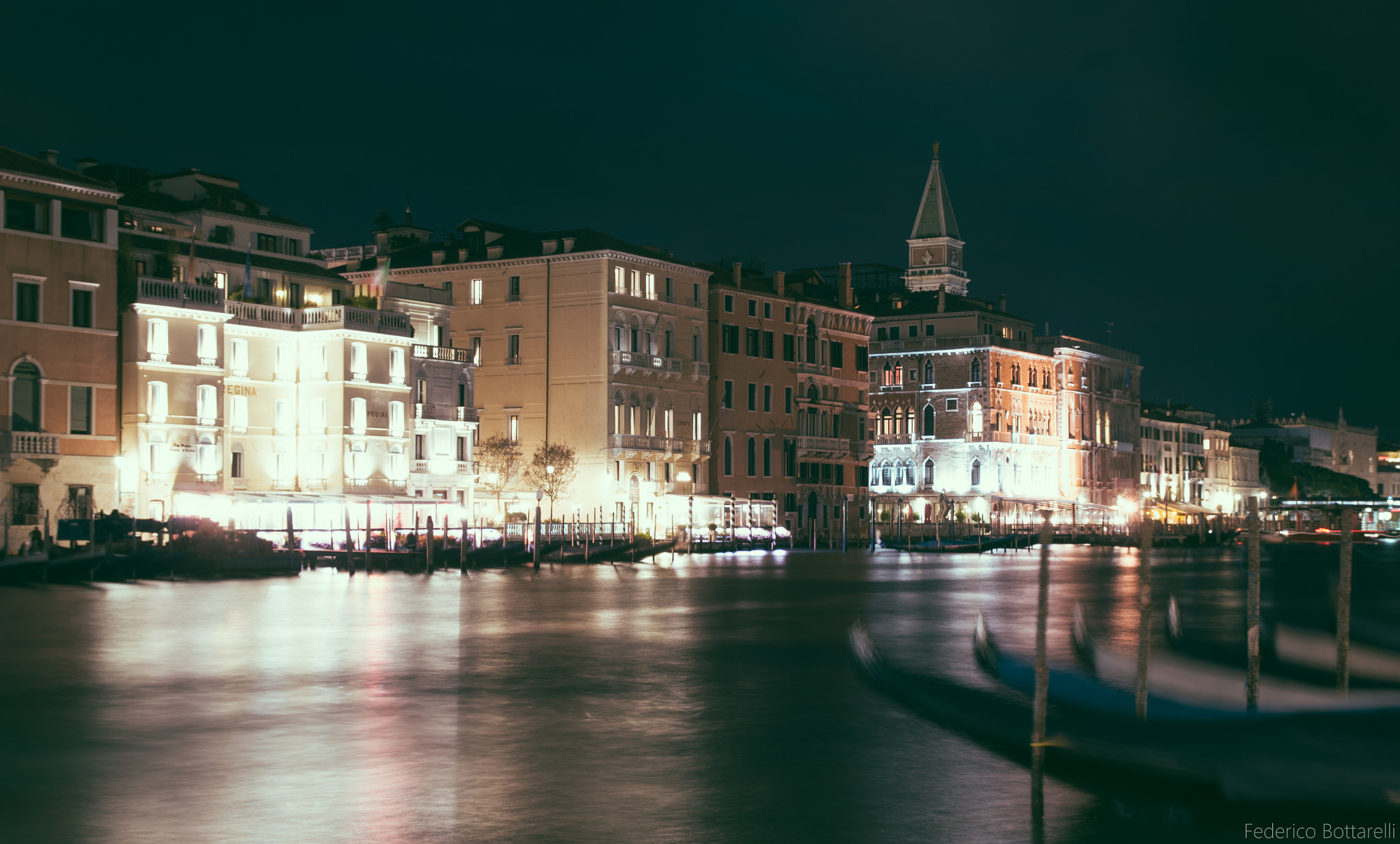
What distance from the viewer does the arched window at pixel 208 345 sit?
1791 inches

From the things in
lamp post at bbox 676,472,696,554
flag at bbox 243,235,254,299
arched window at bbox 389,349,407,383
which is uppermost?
flag at bbox 243,235,254,299

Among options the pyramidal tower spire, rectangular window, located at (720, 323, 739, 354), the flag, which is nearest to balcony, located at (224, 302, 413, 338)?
the flag

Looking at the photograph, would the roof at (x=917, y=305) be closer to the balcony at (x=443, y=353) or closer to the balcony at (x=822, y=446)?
the balcony at (x=822, y=446)

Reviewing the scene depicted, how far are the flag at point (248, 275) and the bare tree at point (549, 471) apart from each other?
42.9 feet

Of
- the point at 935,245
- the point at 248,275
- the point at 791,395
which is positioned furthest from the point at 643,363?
the point at 935,245

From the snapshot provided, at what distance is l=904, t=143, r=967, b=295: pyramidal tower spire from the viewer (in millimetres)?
119812

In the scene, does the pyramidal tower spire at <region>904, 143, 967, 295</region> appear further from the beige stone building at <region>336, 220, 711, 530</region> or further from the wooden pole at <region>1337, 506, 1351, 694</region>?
the wooden pole at <region>1337, 506, 1351, 694</region>

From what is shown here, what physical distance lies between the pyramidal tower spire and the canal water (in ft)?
302

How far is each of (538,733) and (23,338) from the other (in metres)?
31.9

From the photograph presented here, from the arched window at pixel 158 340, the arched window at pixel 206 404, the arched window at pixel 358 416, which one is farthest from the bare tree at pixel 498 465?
the arched window at pixel 158 340

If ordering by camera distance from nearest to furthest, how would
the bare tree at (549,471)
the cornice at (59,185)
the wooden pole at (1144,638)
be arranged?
the wooden pole at (1144,638)
the cornice at (59,185)
the bare tree at (549,471)

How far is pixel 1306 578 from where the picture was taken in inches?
2016

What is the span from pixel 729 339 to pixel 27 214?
33.6 m

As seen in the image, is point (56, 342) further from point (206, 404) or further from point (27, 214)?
point (206, 404)
